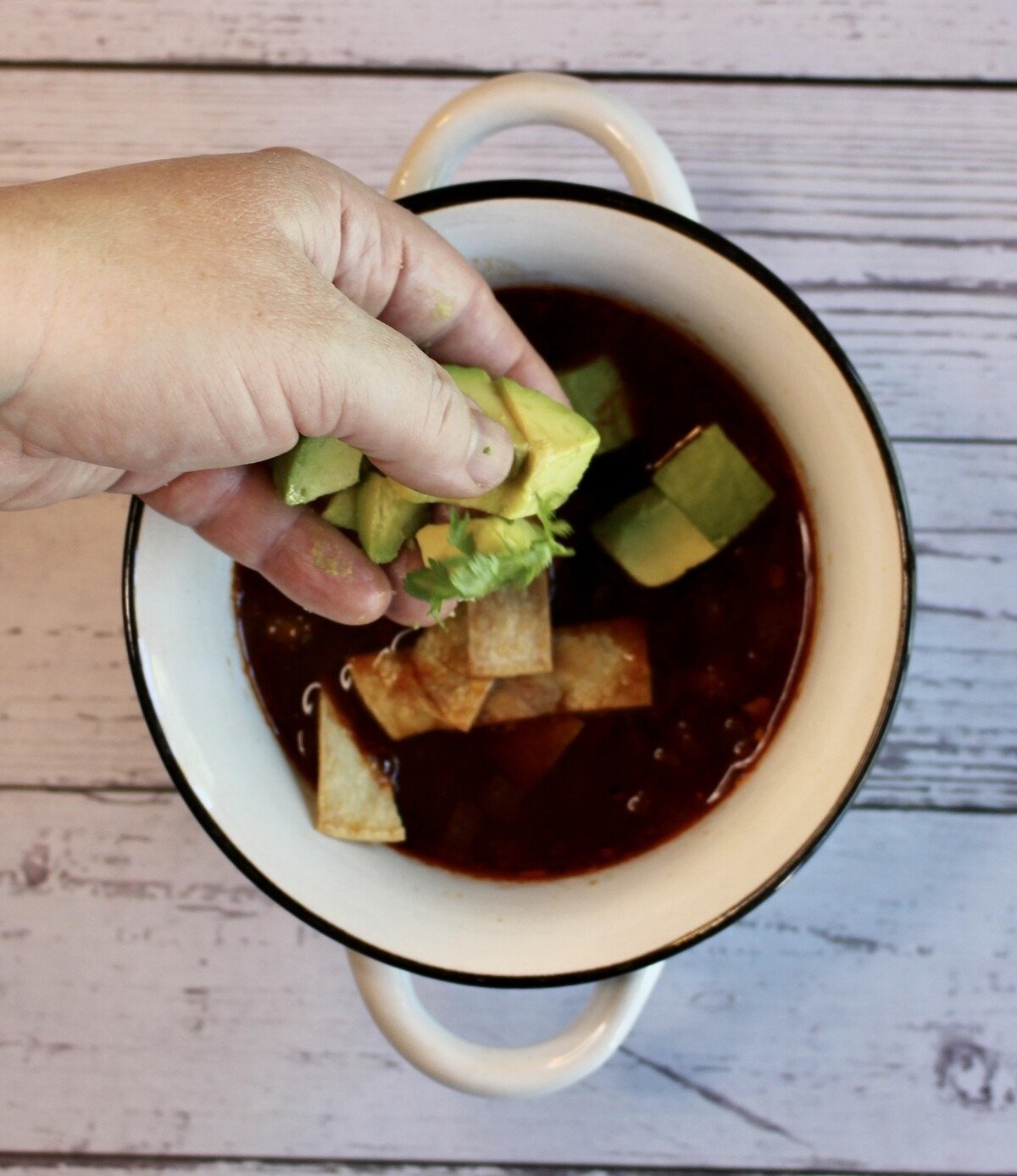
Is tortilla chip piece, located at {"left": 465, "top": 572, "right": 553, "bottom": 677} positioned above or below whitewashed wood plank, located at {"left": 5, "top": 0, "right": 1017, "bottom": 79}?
below

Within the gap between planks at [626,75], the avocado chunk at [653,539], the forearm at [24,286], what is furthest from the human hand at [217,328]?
the gap between planks at [626,75]

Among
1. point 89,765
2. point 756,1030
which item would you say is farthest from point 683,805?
point 89,765

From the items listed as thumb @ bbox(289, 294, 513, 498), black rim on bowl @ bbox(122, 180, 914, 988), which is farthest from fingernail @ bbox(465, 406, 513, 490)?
black rim on bowl @ bbox(122, 180, 914, 988)

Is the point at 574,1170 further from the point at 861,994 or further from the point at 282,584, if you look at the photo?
the point at 282,584

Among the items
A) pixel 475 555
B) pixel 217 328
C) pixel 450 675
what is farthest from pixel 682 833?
pixel 217 328

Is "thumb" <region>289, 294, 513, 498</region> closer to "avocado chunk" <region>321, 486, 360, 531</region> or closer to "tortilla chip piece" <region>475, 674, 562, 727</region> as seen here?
"avocado chunk" <region>321, 486, 360, 531</region>

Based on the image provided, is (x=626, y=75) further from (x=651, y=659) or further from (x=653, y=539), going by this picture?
(x=651, y=659)

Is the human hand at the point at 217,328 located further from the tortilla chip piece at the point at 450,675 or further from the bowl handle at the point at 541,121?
the tortilla chip piece at the point at 450,675
